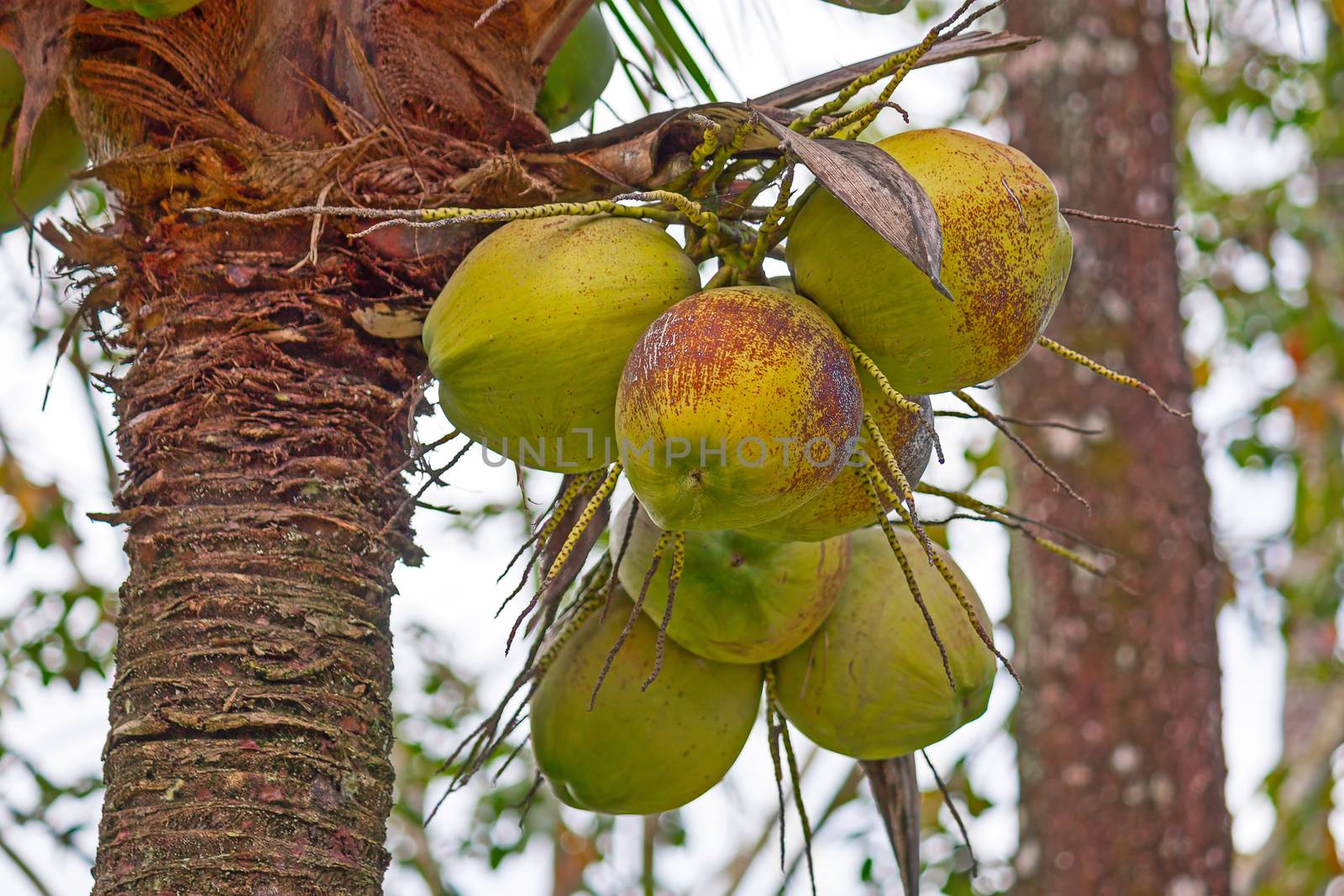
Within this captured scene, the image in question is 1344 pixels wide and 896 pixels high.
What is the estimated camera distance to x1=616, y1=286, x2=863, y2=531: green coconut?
4.01 feet

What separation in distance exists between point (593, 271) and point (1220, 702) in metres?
2.80

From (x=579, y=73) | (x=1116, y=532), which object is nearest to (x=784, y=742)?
(x=579, y=73)

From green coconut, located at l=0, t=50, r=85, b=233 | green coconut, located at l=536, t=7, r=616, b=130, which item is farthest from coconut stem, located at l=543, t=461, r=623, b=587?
green coconut, located at l=0, t=50, r=85, b=233

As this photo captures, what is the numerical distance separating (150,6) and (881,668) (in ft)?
3.87

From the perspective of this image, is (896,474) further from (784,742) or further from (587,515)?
(784,742)

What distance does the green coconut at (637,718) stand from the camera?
1714mm

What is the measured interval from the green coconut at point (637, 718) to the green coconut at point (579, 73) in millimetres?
768

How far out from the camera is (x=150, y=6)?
1480 mm

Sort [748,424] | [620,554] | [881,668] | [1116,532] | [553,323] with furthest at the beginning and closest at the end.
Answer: [1116,532], [881,668], [620,554], [553,323], [748,424]

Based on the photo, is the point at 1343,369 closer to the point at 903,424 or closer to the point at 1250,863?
the point at 1250,863

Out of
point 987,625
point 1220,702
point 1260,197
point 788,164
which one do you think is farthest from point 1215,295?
point 788,164

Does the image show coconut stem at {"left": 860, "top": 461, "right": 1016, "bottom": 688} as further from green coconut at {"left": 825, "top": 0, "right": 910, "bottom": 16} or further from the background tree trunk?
the background tree trunk

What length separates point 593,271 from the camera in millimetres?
1372

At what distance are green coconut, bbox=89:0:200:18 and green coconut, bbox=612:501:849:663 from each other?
0.78 metres
